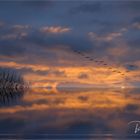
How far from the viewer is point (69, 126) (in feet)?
82.3

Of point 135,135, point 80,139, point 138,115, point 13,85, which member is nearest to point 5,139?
point 80,139

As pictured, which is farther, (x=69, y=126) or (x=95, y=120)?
(x=95, y=120)

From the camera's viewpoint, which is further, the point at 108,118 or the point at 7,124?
the point at 108,118

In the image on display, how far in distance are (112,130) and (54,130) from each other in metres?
3.14

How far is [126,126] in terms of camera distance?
2411cm

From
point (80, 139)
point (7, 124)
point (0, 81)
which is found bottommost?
point (80, 139)

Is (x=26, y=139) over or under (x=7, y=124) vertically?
under

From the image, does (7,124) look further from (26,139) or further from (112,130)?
(26,139)

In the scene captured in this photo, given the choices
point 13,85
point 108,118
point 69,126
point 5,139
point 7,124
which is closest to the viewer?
point 5,139

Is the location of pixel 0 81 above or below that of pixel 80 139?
above

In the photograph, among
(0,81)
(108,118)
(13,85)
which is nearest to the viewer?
(108,118)

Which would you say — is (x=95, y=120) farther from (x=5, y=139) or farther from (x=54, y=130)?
(x=5, y=139)

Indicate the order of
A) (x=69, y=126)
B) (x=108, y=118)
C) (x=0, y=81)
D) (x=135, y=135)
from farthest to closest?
(x=0, y=81) < (x=108, y=118) < (x=69, y=126) < (x=135, y=135)

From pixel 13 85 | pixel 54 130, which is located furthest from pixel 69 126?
pixel 13 85
